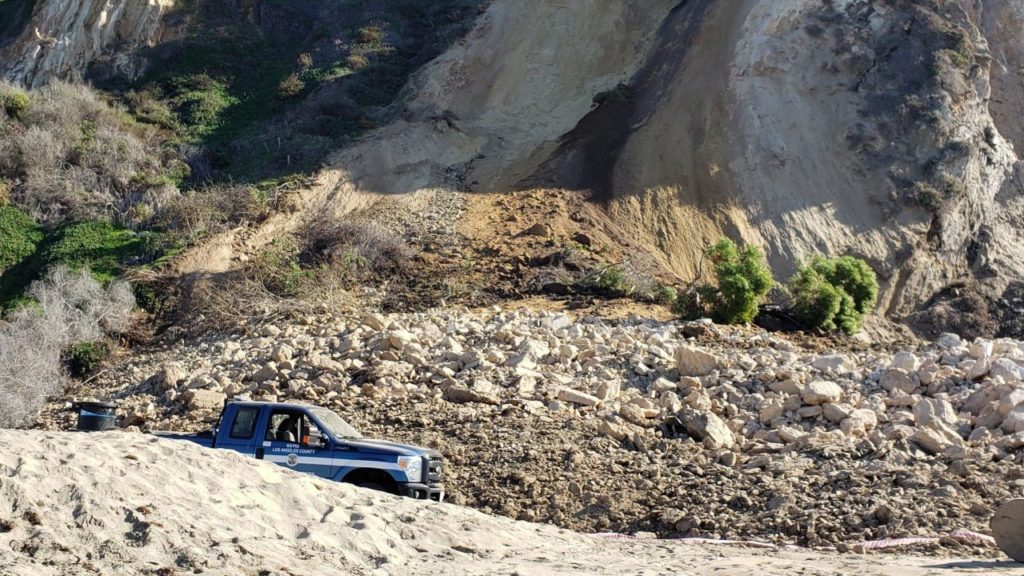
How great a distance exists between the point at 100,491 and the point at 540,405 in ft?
27.0

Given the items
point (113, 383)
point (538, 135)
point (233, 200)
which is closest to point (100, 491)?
point (113, 383)

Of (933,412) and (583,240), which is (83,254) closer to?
(583,240)

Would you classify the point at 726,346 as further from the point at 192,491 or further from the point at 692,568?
the point at 192,491

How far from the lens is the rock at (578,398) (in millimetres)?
16203

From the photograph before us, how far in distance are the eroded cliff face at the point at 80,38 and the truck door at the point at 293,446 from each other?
93.0ft

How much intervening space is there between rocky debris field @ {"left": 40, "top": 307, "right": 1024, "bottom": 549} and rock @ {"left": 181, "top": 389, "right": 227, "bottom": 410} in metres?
0.04

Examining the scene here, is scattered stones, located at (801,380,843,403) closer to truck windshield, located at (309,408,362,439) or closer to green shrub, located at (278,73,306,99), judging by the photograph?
truck windshield, located at (309,408,362,439)

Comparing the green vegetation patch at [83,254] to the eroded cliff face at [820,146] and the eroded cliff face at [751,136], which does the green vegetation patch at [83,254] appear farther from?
the eroded cliff face at [820,146]

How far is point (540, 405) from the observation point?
1609 centimetres

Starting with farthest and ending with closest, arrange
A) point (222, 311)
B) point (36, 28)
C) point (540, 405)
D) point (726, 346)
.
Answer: point (36, 28)
point (222, 311)
point (726, 346)
point (540, 405)

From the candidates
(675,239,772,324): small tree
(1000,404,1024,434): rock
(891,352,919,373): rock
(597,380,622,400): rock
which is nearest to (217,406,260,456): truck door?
(597,380,622,400): rock

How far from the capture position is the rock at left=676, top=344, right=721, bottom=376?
56.2ft

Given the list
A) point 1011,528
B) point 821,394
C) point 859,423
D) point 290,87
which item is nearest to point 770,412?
point 821,394

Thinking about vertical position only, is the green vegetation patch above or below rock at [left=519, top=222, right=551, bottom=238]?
below
